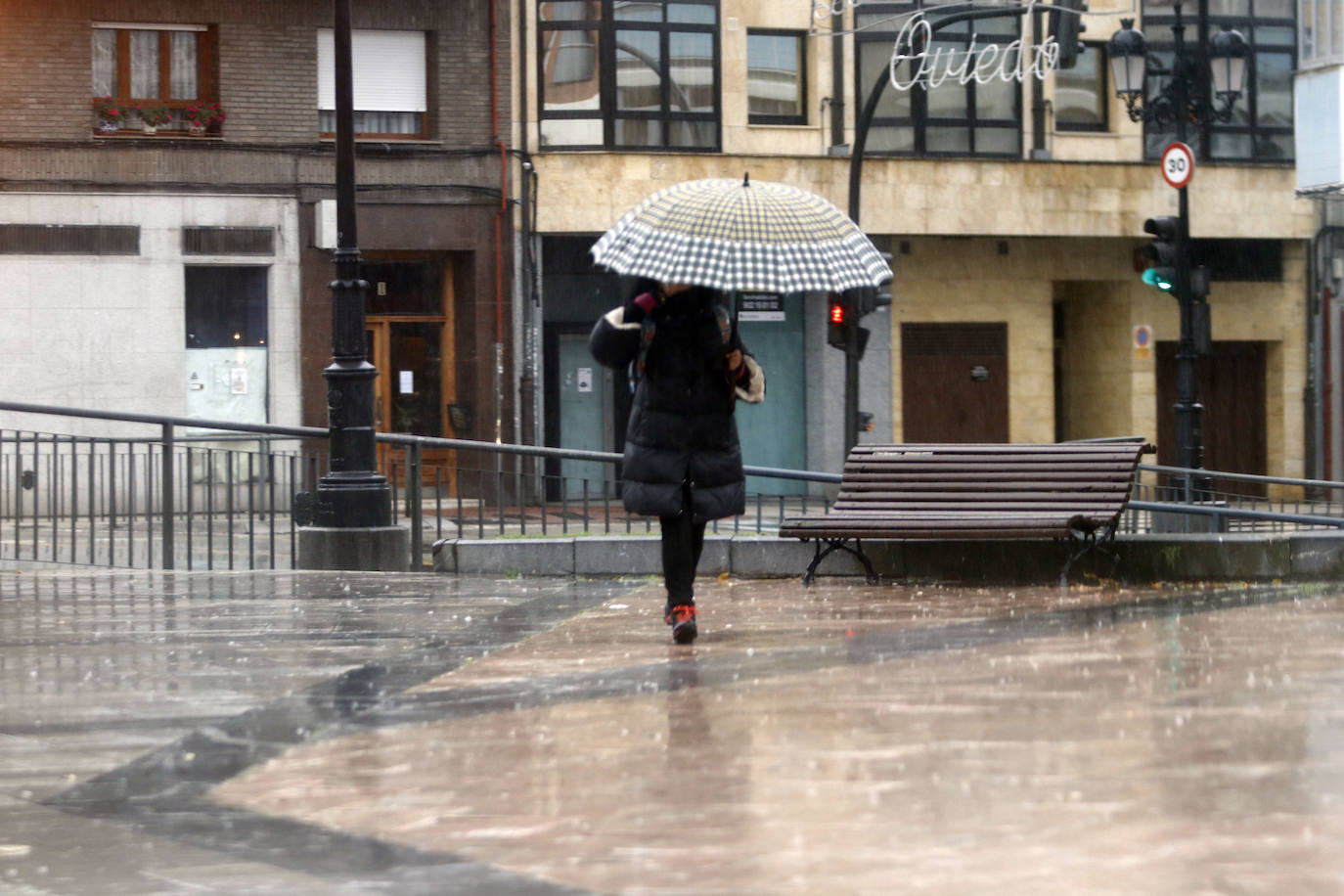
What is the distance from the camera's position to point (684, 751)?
605cm

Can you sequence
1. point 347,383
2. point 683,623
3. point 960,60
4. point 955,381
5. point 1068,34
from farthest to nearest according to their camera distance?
point 955,381 → point 960,60 → point 1068,34 → point 347,383 → point 683,623

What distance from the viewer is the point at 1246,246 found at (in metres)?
30.2

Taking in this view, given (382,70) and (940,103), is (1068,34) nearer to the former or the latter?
(940,103)

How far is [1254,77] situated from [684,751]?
26.0 meters

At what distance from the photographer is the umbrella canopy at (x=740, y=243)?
820 cm

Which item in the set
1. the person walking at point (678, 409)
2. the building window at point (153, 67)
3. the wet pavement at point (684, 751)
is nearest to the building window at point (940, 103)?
the building window at point (153, 67)

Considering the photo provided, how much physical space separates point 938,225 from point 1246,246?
18.3 ft

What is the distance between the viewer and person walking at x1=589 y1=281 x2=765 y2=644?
28.0 feet

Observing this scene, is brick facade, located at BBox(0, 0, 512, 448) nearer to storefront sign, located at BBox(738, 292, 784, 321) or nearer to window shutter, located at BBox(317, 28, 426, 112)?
window shutter, located at BBox(317, 28, 426, 112)

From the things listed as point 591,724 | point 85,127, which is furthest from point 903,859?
point 85,127

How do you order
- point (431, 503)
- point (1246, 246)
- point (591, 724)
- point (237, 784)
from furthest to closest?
point (1246, 246), point (431, 503), point (591, 724), point (237, 784)

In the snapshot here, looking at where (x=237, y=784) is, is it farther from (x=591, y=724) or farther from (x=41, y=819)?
(x=591, y=724)

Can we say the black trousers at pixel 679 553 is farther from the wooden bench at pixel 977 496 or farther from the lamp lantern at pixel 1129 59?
the lamp lantern at pixel 1129 59

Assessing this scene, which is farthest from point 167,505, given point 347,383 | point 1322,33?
point 1322,33
